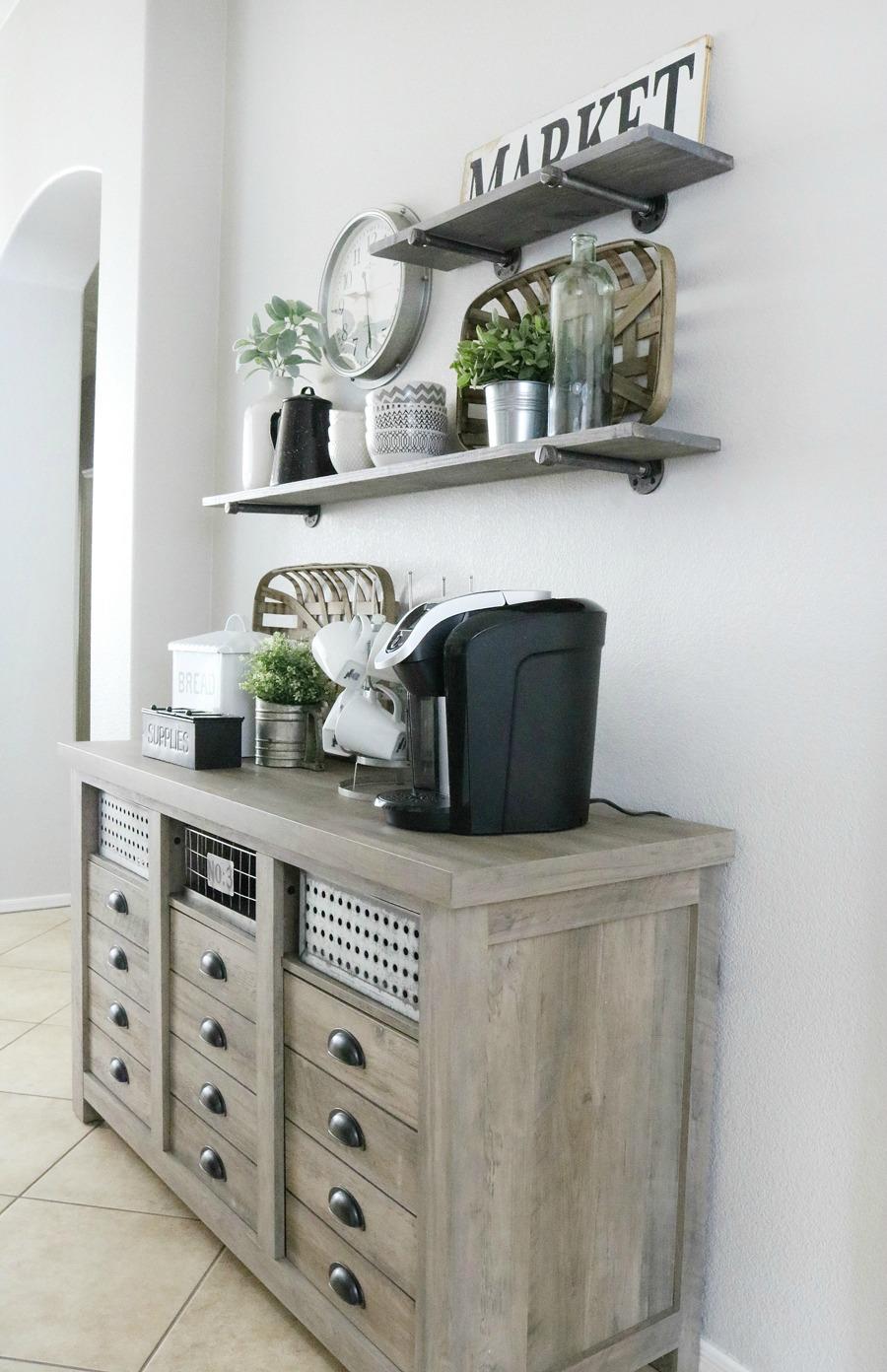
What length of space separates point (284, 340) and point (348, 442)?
0.41 m

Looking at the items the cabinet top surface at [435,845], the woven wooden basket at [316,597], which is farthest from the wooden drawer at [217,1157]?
the woven wooden basket at [316,597]

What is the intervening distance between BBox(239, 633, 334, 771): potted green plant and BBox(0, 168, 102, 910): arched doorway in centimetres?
228

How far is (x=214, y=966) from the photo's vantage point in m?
1.96

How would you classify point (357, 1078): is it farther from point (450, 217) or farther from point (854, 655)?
point (450, 217)

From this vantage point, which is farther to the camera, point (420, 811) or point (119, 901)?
point (119, 901)

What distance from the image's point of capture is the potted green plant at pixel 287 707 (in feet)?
7.31

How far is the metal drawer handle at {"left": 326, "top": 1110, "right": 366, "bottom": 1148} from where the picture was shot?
1562 mm

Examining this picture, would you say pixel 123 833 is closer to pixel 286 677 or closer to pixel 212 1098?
pixel 286 677

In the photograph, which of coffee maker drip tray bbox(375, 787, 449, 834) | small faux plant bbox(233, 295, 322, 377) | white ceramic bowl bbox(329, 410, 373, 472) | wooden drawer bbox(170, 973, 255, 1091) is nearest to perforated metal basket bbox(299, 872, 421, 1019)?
coffee maker drip tray bbox(375, 787, 449, 834)

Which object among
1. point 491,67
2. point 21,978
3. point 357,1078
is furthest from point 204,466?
point 357,1078

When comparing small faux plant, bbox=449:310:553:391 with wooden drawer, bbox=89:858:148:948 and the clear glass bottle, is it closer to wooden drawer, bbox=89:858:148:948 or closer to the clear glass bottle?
the clear glass bottle

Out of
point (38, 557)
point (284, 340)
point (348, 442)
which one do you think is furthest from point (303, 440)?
point (38, 557)

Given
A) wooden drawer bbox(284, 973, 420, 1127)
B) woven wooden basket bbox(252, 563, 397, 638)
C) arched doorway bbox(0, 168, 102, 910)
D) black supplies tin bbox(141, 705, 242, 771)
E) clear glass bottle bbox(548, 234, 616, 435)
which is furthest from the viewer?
arched doorway bbox(0, 168, 102, 910)

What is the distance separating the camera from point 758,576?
1615 millimetres
